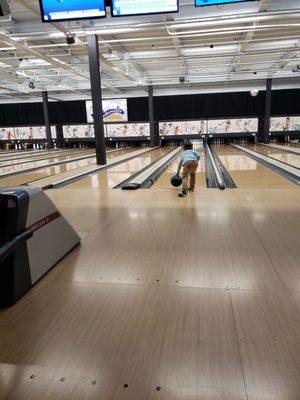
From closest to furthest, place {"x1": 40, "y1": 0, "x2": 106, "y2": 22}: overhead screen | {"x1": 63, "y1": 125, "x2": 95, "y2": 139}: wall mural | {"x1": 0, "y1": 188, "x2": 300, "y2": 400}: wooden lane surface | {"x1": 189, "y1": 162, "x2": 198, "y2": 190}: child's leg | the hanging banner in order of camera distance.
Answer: {"x1": 0, "y1": 188, "x2": 300, "y2": 400}: wooden lane surface
{"x1": 40, "y1": 0, "x2": 106, "y2": 22}: overhead screen
{"x1": 189, "y1": 162, "x2": 198, "y2": 190}: child's leg
the hanging banner
{"x1": 63, "y1": 125, "x2": 95, "y2": 139}: wall mural

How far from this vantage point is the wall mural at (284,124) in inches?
643

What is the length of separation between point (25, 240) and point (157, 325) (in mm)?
1010

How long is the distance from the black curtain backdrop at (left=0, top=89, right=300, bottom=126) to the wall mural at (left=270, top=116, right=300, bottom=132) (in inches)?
20.2

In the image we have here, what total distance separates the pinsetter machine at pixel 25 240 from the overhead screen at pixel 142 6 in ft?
11.8

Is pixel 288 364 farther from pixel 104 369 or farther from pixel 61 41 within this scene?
pixel 61 41

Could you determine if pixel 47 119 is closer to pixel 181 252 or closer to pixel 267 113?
pixel 267 113

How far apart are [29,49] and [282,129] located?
13.0m

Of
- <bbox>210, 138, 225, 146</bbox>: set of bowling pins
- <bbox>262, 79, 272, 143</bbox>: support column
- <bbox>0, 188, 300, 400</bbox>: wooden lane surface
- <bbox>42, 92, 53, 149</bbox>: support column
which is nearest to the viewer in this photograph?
<bbox>0, 188, 300, 400</bbox>: wooden lane surface

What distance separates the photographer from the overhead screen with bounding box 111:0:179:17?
4645 millimetres

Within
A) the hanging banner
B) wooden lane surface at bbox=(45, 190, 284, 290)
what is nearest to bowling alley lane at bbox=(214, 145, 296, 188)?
wooden lane surface at bbox=(45, 190, 284, 290)

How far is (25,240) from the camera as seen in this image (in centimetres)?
204

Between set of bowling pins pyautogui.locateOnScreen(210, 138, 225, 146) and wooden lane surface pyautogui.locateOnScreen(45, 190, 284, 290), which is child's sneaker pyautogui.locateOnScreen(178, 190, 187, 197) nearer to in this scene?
wooden lane surface pyautogui.locateOnScreen(45, 190, 284, 290)

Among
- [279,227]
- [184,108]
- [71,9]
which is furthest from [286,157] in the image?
[184,108]

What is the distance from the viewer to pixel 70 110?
18750 mm
